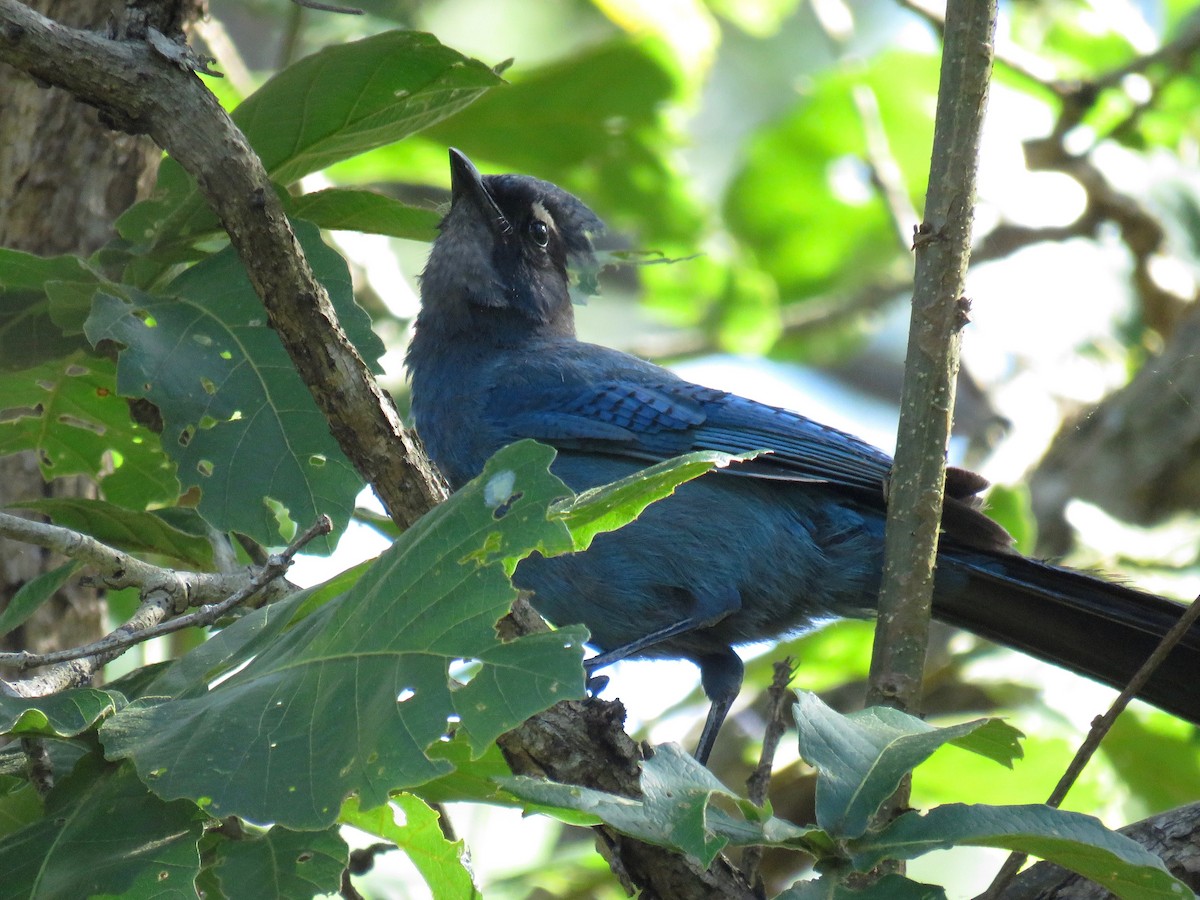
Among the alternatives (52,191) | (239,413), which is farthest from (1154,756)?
(52,191)

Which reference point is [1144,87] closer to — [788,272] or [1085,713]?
[788,272]

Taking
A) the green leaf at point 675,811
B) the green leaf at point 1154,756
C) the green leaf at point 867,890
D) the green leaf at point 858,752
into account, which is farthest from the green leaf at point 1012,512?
the green leaf at point 675,811

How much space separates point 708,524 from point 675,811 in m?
2.29

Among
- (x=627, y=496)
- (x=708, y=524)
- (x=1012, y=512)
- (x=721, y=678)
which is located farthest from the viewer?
(x=1012, y=512)

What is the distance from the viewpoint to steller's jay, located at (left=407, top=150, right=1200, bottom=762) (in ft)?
14.0

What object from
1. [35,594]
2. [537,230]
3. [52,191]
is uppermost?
[537,230]

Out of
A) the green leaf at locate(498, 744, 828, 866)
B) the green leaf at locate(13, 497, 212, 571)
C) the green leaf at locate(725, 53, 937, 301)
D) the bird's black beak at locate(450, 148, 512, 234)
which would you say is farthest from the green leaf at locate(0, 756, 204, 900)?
the green leaf at locate(725, 53, 937, 301)

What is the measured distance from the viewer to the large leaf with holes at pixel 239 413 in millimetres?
3178

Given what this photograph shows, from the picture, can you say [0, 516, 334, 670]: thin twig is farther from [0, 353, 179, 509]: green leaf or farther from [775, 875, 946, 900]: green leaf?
[775, 875, 946, 900]: green leaf

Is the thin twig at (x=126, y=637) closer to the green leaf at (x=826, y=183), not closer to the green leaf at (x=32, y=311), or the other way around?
the green leaf at (x=32, y=311)

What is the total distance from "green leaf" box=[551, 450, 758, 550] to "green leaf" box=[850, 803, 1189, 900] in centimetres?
69

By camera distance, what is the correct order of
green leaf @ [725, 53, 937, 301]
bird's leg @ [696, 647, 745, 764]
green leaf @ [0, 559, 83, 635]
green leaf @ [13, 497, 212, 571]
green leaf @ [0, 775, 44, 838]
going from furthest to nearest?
green leaf @ [725, 53, 937, 301] → bird's leg @ [696, 647, 745, 764] → green leaf @ [13, 497, 212, 571] → green leaf @ [0, 559, 83, 635] → green leaf @ [0, 775, 44, 838]

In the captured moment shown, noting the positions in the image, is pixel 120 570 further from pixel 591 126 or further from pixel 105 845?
pixel 591 126

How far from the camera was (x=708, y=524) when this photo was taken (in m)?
4.51
